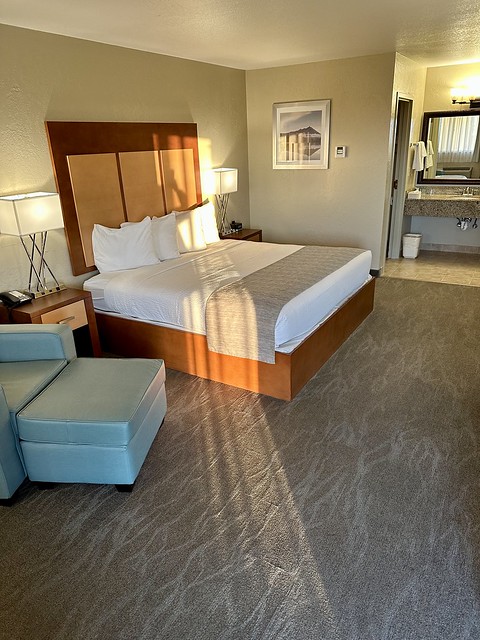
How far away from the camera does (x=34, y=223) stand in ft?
9.86

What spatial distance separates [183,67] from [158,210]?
1.46 meters

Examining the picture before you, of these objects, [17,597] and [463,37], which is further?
[463,37]

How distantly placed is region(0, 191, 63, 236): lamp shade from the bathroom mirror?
534 centimetres

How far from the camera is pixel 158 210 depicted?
4.46 meters

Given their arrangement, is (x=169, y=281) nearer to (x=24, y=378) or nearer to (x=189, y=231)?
(x=189, y=231)

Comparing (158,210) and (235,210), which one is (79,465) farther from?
(235,210)

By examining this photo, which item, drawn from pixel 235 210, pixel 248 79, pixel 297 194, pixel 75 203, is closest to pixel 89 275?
pixel 75 203

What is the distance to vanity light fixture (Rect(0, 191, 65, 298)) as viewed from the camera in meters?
2.92

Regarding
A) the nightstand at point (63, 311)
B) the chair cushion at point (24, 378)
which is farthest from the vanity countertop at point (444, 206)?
the chair cushion at point (24, 378)

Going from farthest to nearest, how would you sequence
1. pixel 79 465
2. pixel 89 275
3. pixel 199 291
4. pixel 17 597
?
1. pixel 89 275
2. pixel 199 291
3. pixel 79 465
4. pixel 17 597

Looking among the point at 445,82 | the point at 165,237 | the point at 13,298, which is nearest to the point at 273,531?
the point at 13,298

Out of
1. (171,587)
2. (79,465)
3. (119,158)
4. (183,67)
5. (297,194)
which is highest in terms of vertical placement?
(183,67)

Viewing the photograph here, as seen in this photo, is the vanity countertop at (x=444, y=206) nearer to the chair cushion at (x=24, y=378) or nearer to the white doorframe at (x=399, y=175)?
the white doorframe at (x=399, y=175)

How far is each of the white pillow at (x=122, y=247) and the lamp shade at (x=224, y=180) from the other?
1.33 metres
